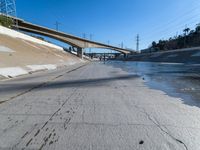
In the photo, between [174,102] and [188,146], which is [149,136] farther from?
[174,102]

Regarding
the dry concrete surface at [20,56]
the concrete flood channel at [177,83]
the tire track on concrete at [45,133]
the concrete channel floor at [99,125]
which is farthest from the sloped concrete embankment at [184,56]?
the tire track on concrete at [45,133]

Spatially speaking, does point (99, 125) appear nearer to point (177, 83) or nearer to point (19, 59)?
point (177, 83)

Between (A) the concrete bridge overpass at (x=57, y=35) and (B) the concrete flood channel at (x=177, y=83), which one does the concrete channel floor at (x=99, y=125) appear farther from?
(A) the concrete bridge overpass at (x=57, y=35)

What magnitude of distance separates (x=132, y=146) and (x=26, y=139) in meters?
2.10

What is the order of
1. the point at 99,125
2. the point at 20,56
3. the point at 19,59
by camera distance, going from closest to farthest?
the point at 99,125
the point at 19,59
the point at 20,56

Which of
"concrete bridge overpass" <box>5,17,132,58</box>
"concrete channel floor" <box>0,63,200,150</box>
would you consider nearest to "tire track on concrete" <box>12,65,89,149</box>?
"concrete channel floor" <box>0,63,200,150</box>

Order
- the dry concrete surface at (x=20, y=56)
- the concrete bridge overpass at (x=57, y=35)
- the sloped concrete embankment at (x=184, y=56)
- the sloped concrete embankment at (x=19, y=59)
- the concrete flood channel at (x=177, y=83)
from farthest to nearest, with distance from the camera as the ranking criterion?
the concrete bridge overpass at (x=57, y=35) < the sloped concrete embankment at (x=184, y=56) < the dry concrete surface at (x=20, y=56) < the sloped concrete embankment at (x=19, y=59) < the concrete flood channel at (x=177, y=83)

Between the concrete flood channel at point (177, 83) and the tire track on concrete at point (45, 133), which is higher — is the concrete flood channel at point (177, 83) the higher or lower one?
the higher one

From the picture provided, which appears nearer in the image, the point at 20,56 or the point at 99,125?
the point at 99,125

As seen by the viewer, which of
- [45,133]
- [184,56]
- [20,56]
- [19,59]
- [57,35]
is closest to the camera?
[45,133]

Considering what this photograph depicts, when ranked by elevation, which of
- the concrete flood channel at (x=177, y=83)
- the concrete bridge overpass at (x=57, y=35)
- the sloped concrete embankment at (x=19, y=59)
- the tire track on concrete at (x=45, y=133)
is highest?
the concrete bridge overpass at (x=57, y=35)

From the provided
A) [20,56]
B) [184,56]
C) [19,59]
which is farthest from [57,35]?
[19,59]

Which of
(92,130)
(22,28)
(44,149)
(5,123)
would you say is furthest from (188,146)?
(22,28)

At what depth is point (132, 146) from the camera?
367 cm
